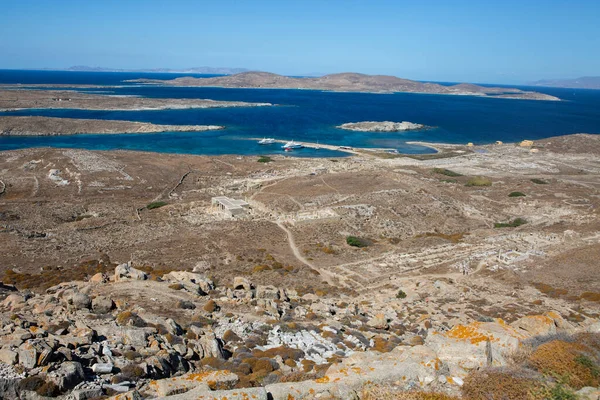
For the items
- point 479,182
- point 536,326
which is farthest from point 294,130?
point 536,326

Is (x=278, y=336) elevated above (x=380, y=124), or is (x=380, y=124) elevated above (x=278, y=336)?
(x=380, y=124)

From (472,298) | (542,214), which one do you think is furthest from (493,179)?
(472,298)

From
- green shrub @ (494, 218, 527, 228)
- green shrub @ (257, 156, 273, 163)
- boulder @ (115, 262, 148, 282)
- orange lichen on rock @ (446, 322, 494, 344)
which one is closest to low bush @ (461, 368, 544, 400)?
orange lichen on rock @ (446, 322, 494, 344)

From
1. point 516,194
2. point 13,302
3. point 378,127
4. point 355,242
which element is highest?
point 378,127

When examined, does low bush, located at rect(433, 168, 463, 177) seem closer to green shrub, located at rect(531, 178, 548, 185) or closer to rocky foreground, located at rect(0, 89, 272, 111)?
green shrub, located at rect(531, 178, 548, 185)

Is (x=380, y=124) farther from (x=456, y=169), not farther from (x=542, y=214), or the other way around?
(x=542, y=214)

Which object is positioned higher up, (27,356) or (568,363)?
(568,363)

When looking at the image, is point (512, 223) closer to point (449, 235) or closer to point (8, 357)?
point (449, 235)
